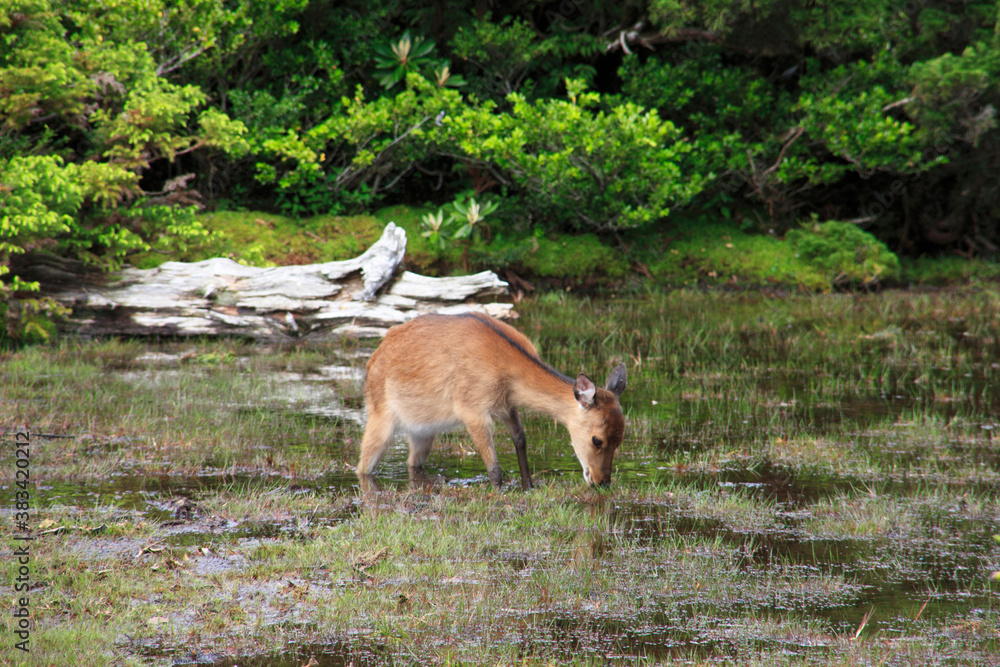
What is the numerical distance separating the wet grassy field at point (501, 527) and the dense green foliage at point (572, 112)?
20.5 ft

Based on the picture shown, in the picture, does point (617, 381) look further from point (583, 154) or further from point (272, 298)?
point (583, 154)

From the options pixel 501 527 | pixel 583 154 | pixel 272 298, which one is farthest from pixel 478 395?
pixel 583 154

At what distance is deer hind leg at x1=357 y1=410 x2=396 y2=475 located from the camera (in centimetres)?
673

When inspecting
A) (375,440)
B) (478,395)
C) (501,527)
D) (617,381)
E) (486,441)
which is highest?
(617,381)

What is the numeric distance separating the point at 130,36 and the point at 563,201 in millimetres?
8413

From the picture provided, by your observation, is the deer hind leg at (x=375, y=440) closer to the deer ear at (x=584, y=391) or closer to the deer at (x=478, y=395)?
the deer at (x=478, y=395)

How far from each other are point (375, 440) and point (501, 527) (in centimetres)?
153

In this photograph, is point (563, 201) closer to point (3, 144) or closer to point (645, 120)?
point (645, 120)

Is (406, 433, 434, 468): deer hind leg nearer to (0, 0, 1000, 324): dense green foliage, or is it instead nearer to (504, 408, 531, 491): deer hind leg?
(504, 408, 531, 491): deer hind leg

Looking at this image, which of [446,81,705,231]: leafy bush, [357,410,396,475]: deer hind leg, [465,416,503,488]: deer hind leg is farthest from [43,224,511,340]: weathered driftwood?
[465,416,503,488]: deer hind leg

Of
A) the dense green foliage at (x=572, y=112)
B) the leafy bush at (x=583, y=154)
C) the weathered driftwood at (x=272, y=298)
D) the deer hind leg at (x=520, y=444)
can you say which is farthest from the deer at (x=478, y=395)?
the leafy bush at (x=583, y=154)

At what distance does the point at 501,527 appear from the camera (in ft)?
18.4
